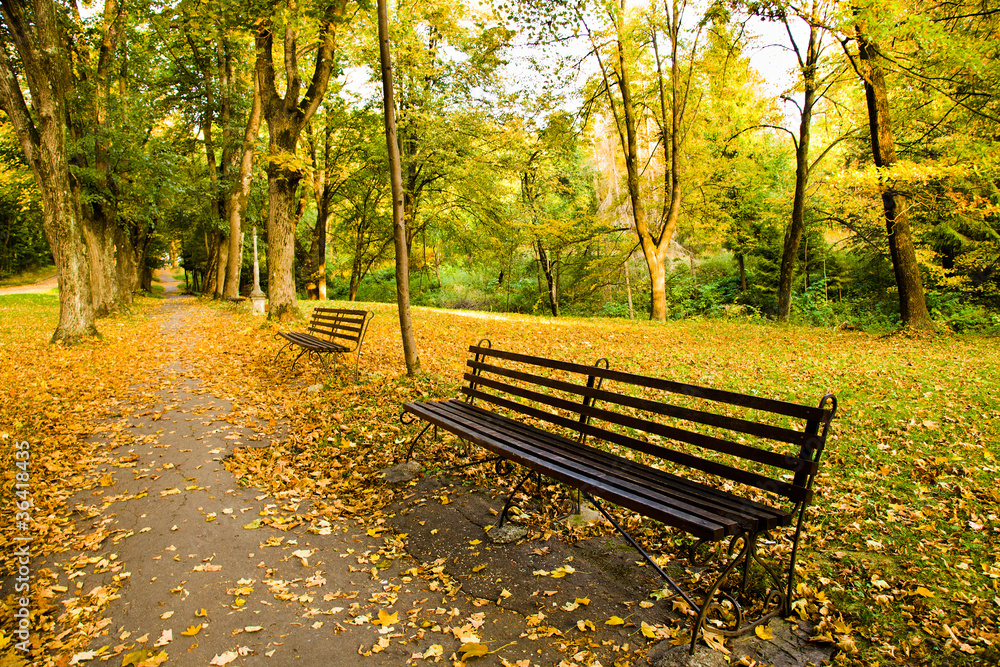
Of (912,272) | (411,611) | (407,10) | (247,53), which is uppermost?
(247,53)

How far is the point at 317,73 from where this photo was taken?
35.2ft

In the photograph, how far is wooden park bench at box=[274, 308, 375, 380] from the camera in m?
6.61

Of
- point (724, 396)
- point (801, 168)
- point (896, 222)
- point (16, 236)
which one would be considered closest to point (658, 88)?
point (801, 168)

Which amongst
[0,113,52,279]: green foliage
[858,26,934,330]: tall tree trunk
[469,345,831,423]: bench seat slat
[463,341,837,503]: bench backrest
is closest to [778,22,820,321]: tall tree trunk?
[858,26,934,330]: tall tree trunk

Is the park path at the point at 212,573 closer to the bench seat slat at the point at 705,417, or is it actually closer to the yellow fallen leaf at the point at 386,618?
the yellow fallen leaf at the point at 386,618

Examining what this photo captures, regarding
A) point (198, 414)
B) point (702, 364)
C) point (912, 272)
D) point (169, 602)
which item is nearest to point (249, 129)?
point (198, 414)

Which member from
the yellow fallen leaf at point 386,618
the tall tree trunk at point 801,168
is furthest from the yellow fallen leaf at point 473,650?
the tall tree trunk at point 801,168

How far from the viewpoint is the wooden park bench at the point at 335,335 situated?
21.7 feet

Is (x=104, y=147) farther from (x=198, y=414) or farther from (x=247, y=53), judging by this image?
(x=198, y=414)

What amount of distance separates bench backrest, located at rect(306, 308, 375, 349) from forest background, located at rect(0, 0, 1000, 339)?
340cm

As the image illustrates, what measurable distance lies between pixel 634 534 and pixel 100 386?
7.08 metres

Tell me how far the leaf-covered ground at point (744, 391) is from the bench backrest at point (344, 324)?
61 centimetres

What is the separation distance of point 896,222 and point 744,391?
7.33 meters

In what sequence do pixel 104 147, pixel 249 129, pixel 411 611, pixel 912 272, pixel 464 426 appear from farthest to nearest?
pixel 249 129 → pixel 104 147 → pixel 912 272 → pixel 464 426 → pixel 411 611
